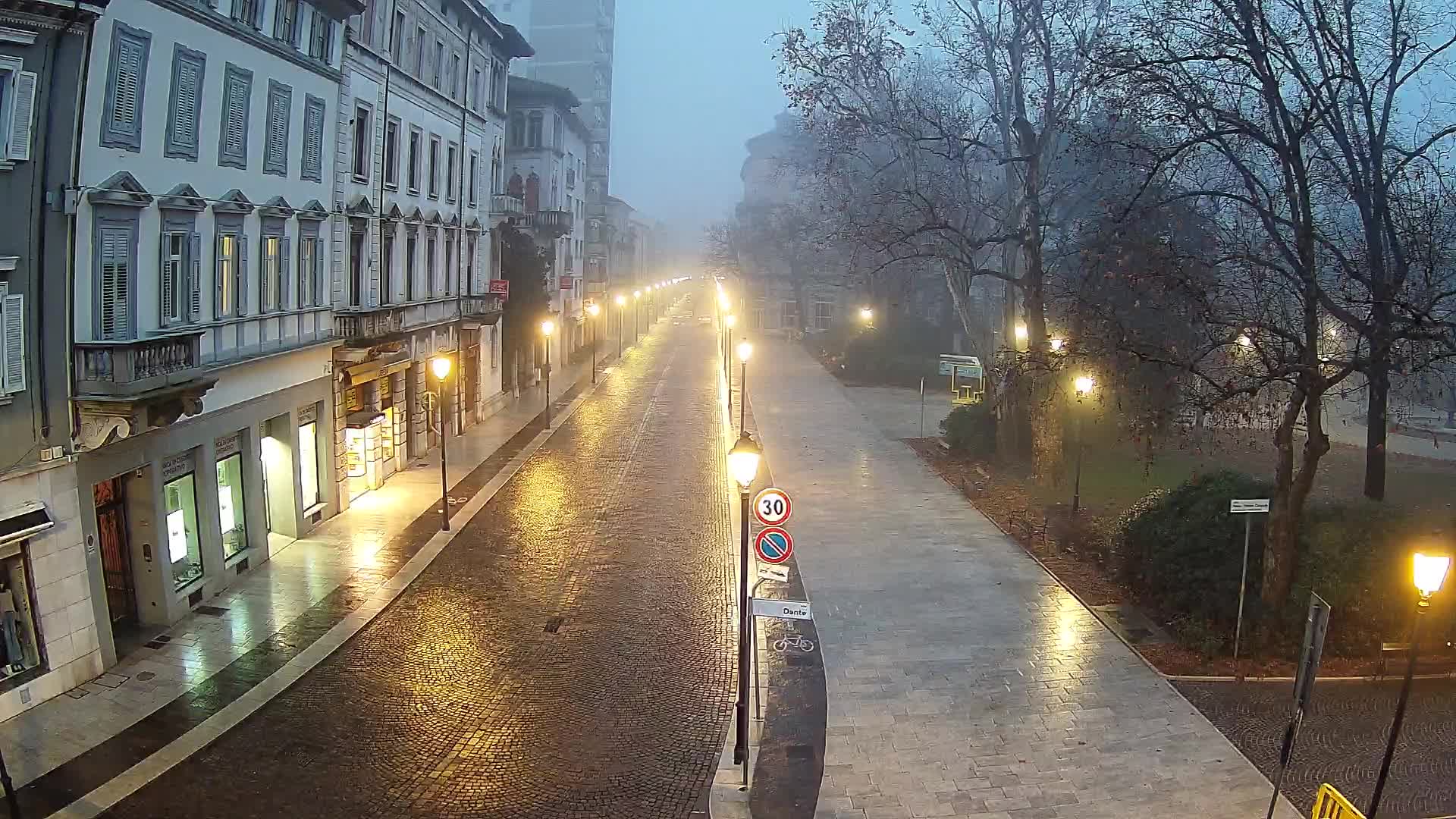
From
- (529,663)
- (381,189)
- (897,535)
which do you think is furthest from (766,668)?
(381,189)

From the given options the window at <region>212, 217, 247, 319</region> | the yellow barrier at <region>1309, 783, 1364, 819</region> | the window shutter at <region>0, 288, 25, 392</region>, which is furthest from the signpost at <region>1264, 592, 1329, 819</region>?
the window at <region>212, 217, 247, 319</region>

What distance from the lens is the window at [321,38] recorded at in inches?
782

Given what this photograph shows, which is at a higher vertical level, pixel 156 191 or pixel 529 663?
pixel 156 191

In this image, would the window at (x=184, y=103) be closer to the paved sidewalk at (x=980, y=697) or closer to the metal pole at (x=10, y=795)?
the metal pole at (x=10, y=795)

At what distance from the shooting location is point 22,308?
41.3 ft

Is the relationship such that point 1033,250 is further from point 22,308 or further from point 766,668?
point 22,308

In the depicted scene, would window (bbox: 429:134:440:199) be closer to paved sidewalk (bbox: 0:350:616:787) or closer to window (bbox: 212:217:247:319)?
paved sidewalk (bbox: 0:350:616:787)

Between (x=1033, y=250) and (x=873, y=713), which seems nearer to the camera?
(x=873, y=713)

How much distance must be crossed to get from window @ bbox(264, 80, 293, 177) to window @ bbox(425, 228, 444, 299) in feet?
30.9

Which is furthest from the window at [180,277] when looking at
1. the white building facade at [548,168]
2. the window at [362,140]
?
the white building facade at [548,168]

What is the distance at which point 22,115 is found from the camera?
481 inches

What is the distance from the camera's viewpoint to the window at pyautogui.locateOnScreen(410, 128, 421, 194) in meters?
26.9

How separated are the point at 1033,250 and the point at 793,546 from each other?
935cm

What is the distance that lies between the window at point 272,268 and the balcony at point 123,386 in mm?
4492
